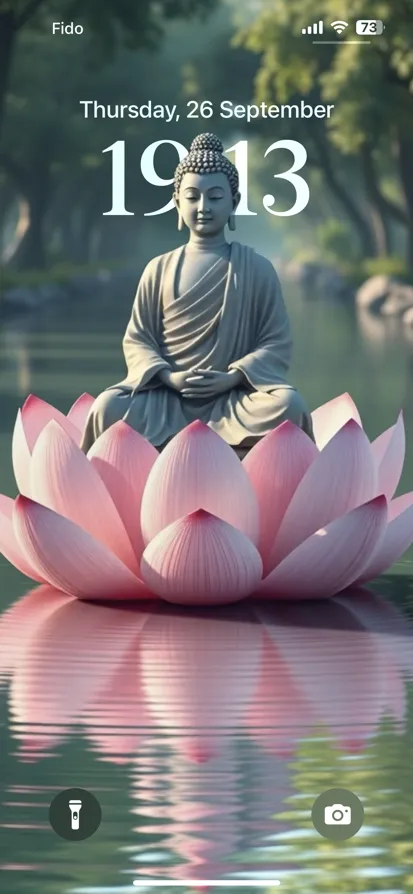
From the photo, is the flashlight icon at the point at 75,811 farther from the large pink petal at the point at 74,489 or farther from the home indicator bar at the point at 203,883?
the large pink petal at the point at 74,489

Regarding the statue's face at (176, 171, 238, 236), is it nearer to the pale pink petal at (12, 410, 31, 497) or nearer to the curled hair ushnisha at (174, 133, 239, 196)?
the curled hair ushnisha at (174, 133, 239, 196)

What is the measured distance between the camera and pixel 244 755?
5094 mm

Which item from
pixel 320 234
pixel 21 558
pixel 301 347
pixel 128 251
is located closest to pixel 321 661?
pixel 21 558

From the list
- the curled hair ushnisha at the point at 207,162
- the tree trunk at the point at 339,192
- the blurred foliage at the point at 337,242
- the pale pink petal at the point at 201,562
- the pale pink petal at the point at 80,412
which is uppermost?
the blurred foliage at the point at 337,242

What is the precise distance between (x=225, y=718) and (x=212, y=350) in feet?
7.84

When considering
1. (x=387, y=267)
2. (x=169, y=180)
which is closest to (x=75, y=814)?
(x=169, y=180)

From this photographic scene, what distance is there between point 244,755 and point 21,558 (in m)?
2.52

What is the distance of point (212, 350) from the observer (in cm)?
773

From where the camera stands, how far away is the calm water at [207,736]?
4105 mm

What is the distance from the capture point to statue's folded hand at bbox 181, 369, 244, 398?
7.61 metres

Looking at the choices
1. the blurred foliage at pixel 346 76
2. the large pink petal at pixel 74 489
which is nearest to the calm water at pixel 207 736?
the large pink petal at pixel 74 489

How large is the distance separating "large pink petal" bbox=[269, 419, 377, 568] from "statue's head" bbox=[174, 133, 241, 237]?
3.92ft

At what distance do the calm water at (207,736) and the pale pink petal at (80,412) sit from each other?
0.64 m

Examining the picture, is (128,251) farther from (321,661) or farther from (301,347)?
(321,661)
